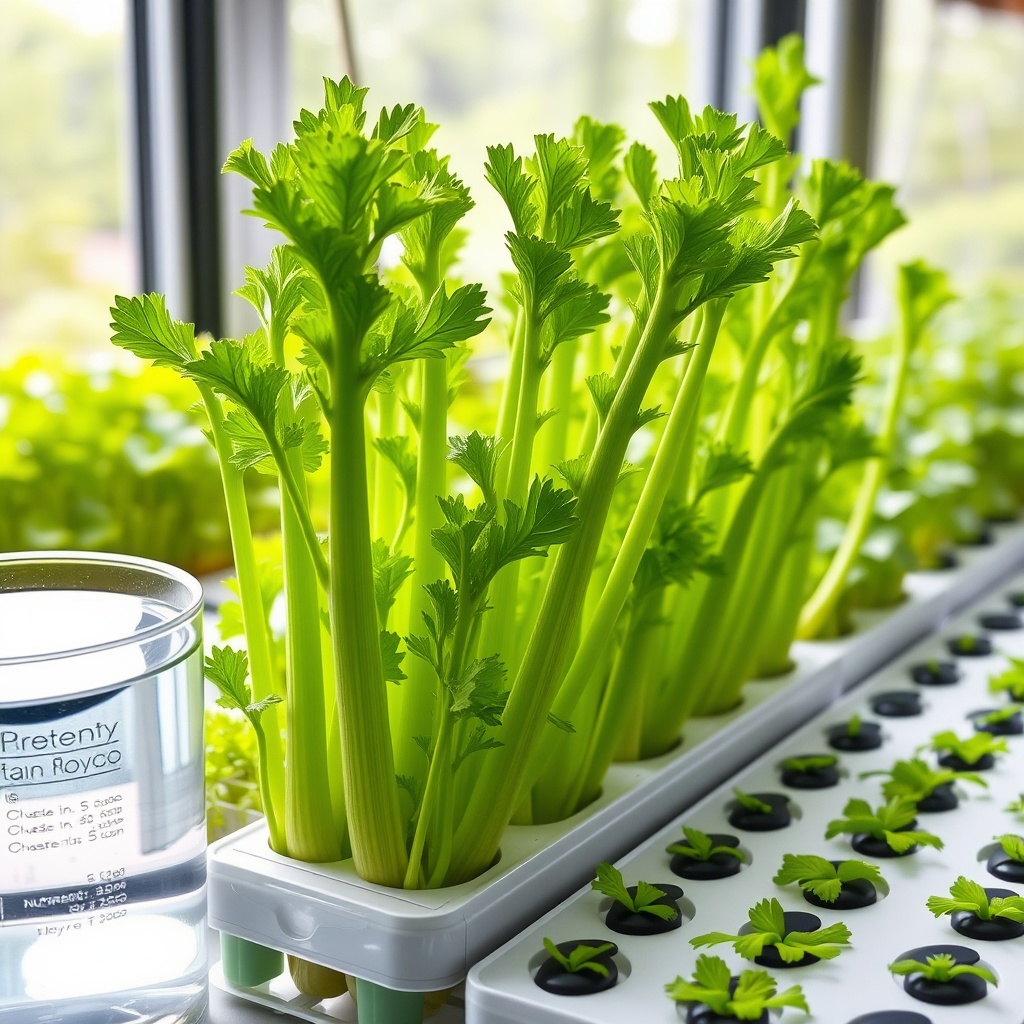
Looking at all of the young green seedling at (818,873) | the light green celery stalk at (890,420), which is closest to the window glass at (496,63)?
the light green celery stalk at (890,420)

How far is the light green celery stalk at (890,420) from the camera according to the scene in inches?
31.4

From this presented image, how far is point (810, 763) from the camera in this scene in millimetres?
646

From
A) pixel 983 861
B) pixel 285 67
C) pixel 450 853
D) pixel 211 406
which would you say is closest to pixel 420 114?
pixel 211 406

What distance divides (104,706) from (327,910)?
116 millimetres

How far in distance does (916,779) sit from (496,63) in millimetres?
1113

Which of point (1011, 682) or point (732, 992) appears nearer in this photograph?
point (732, 992)

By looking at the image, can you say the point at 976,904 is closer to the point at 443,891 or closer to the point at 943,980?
the point at 943,980

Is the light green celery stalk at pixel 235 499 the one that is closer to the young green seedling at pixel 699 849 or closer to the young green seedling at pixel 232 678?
the young green seedling at pixel 232 678

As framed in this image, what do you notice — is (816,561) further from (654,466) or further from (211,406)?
(211,406)

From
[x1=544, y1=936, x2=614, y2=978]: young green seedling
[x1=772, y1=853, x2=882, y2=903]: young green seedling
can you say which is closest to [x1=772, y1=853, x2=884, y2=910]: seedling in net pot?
[x1=772, y1=853, x2=882, y2=903]: young green seedling

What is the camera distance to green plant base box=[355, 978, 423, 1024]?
467 mm

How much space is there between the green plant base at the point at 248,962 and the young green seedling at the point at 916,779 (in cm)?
30

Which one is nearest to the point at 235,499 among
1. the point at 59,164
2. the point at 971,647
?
the point at 971,647

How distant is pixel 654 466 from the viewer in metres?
0.51
